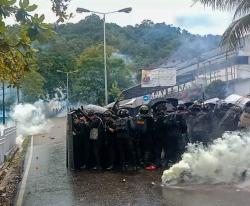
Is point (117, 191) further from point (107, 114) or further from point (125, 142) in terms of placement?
point (107, 114)

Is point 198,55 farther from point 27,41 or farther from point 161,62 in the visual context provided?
point 27,41

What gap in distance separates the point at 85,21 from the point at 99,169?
74.8m

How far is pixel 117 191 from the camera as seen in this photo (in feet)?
34.0

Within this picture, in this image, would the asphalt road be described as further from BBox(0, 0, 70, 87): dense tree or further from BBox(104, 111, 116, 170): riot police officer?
BBox(0, 0, 70, 87): dense tree

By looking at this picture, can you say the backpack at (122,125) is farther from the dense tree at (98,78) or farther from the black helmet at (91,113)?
the dense tree at (98,78)

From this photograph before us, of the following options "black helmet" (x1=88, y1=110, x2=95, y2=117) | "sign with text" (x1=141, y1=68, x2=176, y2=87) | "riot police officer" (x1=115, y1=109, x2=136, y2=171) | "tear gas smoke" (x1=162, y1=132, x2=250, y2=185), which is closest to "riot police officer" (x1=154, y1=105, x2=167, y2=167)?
"riot police officer" (x1=115, y1=109, x2=136, y2=171)

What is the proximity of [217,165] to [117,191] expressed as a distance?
2122mm

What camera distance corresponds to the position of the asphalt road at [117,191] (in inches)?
353

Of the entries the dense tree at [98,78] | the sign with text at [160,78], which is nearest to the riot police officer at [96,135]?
the sign with text at [160,78]

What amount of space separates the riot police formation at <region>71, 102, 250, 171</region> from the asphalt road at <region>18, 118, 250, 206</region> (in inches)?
27.0

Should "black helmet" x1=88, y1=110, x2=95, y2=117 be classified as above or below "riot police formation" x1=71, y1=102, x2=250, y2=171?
above

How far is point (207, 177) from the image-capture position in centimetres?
1052

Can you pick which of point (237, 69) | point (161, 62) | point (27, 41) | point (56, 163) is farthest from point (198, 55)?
point (27, 41)

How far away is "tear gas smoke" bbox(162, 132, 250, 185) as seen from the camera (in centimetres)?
1035
